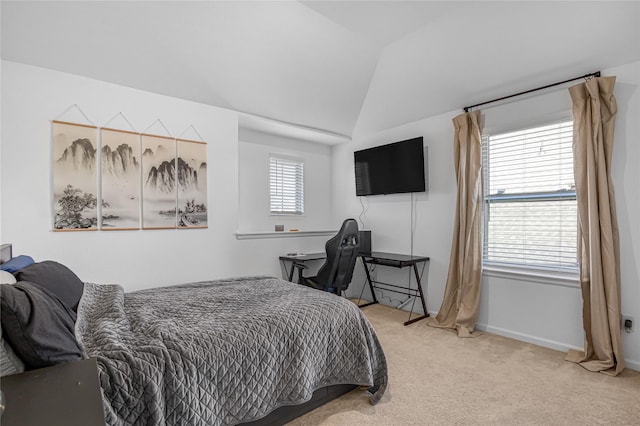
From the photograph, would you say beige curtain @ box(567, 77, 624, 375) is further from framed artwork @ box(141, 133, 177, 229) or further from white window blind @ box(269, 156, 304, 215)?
framed artwork @ box(141, 133, 177, 229)

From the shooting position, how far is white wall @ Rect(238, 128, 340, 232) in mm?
4254

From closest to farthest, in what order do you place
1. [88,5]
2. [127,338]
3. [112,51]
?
[127,338], [88,5], [112,51]

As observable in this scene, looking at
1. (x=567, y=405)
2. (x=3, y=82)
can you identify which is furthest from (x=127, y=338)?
(x=567, y=405)

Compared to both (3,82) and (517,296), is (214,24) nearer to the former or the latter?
(3,82)

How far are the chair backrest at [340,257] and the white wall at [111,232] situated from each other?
3.45ft

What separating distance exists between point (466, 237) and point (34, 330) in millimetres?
3405

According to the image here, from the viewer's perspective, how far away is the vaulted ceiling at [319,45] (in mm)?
2443

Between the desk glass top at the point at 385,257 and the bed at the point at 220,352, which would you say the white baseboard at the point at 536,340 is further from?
the bed at the point at 220,352

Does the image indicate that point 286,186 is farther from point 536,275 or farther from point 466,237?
point 536,275

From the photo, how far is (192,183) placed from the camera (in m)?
3.43

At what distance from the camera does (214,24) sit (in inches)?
107

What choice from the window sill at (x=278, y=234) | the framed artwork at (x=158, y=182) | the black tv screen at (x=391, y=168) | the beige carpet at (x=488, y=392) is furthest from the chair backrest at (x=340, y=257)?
the framed artwork at (x=158, y=182)

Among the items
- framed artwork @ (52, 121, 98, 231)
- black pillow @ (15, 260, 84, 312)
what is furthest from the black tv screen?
black pillow @ (15, 260, 84, 312)

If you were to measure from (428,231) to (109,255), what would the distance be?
135 inches
